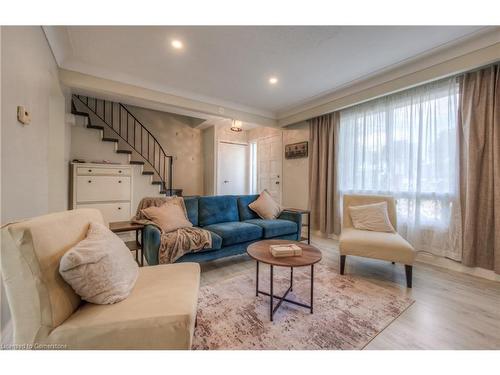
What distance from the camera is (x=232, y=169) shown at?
584 cm

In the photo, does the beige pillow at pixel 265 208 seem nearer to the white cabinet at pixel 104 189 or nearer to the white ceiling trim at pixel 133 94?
Result: the white ceiling trim at pixel 133 94

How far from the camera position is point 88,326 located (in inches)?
35.0

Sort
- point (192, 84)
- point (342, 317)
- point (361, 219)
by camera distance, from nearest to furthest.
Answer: point (342, 317) → point (361, 219) → point (192, 84)

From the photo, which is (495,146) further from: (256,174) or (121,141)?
(121,141)

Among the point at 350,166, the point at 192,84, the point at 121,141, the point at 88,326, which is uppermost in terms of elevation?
the point at 192,84

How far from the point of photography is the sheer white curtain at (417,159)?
254 cm

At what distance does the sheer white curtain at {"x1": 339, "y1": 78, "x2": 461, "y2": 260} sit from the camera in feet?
8.35

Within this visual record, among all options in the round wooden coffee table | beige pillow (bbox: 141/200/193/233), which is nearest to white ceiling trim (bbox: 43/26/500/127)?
beige pillow (bbox: 141/200/193/233)

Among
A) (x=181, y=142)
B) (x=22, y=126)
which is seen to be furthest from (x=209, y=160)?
(x=22, y=126)

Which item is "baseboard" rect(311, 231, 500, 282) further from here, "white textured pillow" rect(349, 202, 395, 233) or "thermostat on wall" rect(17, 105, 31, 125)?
"thermostat on wall" rect(17, 105, 31, 125)

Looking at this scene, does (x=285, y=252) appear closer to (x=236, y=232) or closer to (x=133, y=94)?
(x=236, y=232)

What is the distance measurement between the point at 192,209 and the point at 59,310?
6.36 feet
